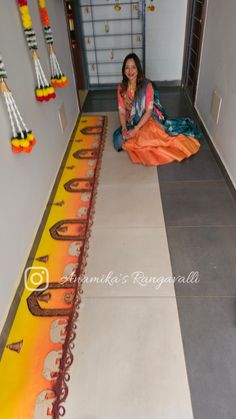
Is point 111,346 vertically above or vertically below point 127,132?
below

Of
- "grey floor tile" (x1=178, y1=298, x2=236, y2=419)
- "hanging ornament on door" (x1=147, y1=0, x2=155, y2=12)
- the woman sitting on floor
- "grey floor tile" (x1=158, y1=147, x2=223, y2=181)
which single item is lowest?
"grey floor tile" (x1=178, y1=298, x2=236, y2=419)

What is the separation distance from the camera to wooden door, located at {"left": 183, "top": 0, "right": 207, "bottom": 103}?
9.00ft

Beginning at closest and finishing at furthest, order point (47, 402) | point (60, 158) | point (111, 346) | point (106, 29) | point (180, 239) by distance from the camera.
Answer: point (47, 402) → point (111, 346) → point (180, 239) → point (60, 158) → point (106, 29)

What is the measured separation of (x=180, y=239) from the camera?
5.41 ft

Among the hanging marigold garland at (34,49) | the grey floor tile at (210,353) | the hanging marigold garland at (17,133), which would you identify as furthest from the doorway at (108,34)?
the grey floor tile at (210,353)

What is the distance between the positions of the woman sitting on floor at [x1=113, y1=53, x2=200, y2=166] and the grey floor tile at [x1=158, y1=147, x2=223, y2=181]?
0.20 feet

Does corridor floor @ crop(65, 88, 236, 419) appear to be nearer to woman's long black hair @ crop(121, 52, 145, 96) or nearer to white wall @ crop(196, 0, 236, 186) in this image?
white wall @ crop(196, 0, 236, 186)

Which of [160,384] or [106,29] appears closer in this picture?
[160,384]

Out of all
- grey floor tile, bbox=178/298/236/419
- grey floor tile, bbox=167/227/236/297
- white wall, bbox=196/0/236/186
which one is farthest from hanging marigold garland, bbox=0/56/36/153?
white wall, bbox=196/0/236/186

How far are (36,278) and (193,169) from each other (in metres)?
1.39

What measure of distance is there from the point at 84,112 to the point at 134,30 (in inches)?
46.9

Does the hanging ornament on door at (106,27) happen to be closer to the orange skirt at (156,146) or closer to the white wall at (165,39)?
the white wall at (165,39)

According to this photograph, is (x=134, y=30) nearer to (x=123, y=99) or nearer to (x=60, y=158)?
(x=123, y=99)

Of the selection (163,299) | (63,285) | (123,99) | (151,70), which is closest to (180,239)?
(163,299)
